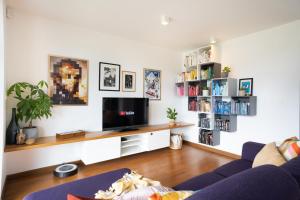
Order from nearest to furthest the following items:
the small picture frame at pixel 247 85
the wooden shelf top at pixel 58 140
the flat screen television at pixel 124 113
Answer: the wooden shelf top at pixel 58 140
the flat screen television at pixel 124 113
the small picture frame at pixel 247 85

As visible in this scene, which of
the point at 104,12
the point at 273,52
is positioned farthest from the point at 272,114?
the point at 104,12

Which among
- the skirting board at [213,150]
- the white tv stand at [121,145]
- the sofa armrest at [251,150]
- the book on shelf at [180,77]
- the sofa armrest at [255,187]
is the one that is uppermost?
the book on shelf at [180,77]

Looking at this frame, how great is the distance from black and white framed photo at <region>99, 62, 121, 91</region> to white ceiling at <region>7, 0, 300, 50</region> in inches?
24.4

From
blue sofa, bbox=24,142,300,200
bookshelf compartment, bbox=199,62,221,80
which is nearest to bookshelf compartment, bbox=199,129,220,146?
bookshelf compartment, bbox=199,62,221,80

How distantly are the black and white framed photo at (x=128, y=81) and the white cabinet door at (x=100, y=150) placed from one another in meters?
1.04

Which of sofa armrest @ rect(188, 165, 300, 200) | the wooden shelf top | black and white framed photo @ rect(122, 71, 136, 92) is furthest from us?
black and white framed photo @ rect(122, 71, 136, 92)

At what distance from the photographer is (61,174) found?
246 centimetres

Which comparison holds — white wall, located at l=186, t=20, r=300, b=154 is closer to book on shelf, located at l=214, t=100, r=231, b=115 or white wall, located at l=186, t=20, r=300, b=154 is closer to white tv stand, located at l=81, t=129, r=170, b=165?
book on shelf, located at l=214, t=100, r=231, b=115

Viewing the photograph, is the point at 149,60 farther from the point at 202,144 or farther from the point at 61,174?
the point at 61,174

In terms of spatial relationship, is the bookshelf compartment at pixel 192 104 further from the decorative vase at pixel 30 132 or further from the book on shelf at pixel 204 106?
the decorative vase at pixel 30 132

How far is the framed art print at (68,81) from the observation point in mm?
2699

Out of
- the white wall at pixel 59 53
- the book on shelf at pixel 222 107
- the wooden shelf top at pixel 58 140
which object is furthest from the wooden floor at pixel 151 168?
the book on shelf at pixel 222 107

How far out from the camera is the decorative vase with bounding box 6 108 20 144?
2.21m

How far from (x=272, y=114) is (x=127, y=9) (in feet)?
9.32
